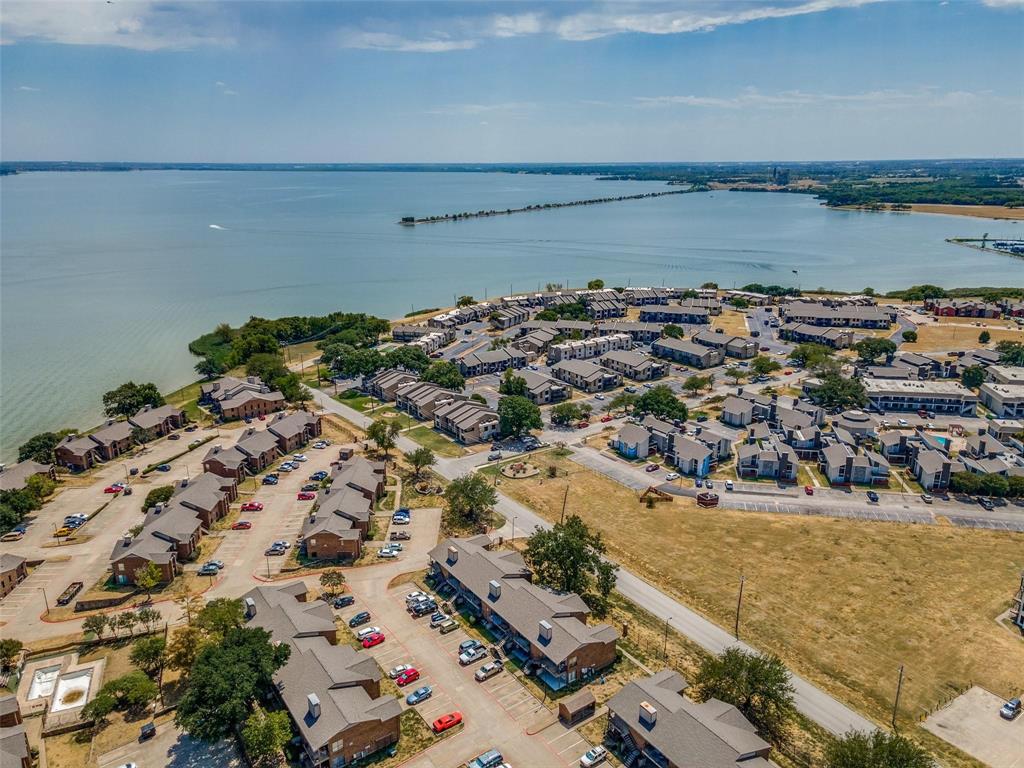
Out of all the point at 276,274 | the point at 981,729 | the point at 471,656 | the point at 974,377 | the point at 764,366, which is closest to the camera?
the point at 981,729

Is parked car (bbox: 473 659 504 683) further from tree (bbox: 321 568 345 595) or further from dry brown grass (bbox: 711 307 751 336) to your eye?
dry brown grass (bbox: 711 307 751 336)

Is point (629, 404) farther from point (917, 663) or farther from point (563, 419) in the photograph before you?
point (917, 663)

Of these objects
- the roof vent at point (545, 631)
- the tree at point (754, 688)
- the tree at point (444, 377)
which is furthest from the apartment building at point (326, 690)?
the tree at point (444, 377)

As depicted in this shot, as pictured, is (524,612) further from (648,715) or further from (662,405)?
(662,405)

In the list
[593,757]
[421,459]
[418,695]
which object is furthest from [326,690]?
[421,459]

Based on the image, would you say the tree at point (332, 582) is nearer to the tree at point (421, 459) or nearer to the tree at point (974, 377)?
the tree at point (421, 459)

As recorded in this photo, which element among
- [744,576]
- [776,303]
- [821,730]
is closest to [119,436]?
[744,576]
